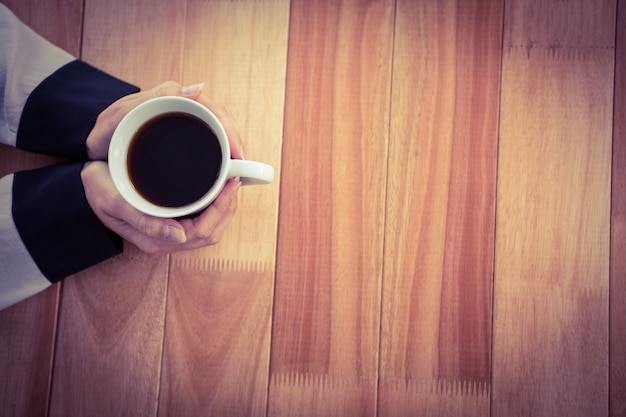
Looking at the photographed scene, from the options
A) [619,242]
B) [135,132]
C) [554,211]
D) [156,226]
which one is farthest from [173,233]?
[619,242]

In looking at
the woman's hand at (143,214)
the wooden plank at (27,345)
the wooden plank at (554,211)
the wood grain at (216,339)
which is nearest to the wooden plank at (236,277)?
the wood grain at (216,339)

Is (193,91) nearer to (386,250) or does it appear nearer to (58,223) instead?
(58,223)

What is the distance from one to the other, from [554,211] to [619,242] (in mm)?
128

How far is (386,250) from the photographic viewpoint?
0.83 metres

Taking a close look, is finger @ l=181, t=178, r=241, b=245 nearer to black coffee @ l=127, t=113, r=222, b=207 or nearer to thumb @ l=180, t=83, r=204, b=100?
black coffee @ l=127, t=113, r=222, b=207

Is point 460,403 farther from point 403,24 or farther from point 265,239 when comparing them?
point 403,24

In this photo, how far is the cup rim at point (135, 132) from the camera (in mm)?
567

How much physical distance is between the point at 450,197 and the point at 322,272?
0.87 ft

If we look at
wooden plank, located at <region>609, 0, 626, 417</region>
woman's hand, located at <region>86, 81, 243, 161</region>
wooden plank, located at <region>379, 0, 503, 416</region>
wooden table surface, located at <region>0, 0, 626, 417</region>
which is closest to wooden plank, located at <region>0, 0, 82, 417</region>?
wooden table surface, located at <region>0, 0, 626, 417</region>

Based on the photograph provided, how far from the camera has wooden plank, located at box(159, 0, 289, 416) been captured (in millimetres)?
830

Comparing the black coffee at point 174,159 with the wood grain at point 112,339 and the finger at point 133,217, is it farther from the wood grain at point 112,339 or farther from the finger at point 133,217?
the wood grain at point 112,339

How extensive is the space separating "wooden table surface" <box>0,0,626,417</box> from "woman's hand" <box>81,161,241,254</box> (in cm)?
11

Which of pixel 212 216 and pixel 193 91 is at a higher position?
pixel 193 91

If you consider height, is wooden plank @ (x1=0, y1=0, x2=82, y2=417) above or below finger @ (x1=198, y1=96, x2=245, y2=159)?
below
